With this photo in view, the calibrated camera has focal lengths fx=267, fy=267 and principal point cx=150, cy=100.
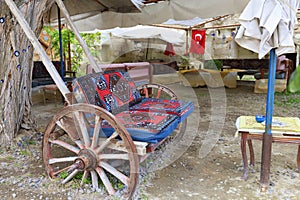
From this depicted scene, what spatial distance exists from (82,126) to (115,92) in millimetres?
827

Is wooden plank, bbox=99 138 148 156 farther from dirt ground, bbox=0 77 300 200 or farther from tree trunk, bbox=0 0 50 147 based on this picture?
Result: tree trunk, bbox=0 0 50 147

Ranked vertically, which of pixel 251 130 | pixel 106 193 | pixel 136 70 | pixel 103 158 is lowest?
pixel 106 193

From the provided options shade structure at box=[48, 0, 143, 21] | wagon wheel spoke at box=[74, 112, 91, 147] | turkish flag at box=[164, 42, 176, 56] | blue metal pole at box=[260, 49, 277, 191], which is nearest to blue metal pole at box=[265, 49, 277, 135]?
blue metal pole at box=[260, 49, 277, 191]

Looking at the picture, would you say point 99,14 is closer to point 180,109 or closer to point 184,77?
point 184,77

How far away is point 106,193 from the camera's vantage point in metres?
2.06

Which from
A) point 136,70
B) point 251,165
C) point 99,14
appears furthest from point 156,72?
point 251,165

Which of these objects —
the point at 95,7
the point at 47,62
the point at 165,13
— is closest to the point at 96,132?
the point at 47,62

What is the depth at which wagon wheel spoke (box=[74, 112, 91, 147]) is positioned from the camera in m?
1.97

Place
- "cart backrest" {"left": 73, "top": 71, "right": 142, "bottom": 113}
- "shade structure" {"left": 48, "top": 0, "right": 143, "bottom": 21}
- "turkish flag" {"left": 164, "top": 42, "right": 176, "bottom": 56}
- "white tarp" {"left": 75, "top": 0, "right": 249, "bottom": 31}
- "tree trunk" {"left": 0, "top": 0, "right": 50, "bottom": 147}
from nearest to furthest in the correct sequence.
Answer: "cart backrest" {"left": 73, "top": 71, "right": 142, "bottom": 113}
"tree trunk" {"left": 0, "top": 0, "right": 50, "bottom": 147}
"white tarp" {"left": 75, "top": 0, "right": 249, "bottom": 31}
"shade structure" {"left": 48, "top": 0, "right": 143, "bottom": 21}
"turkish flag" {"left": 164, "top": 42, "right": 176, "bottom": 56}

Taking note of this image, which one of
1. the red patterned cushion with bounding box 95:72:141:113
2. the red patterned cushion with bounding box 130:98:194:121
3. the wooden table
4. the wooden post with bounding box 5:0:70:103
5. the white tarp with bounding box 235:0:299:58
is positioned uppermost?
the white tarp with bounding box 235:0:299:58

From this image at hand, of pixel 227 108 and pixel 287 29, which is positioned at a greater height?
pixel 287 29

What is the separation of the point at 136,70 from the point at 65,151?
2.42 m

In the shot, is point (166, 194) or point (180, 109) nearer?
point (166, 194)

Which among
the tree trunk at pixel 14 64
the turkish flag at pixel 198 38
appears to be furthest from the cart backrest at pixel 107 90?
the turkish flag at pixel 198 38
